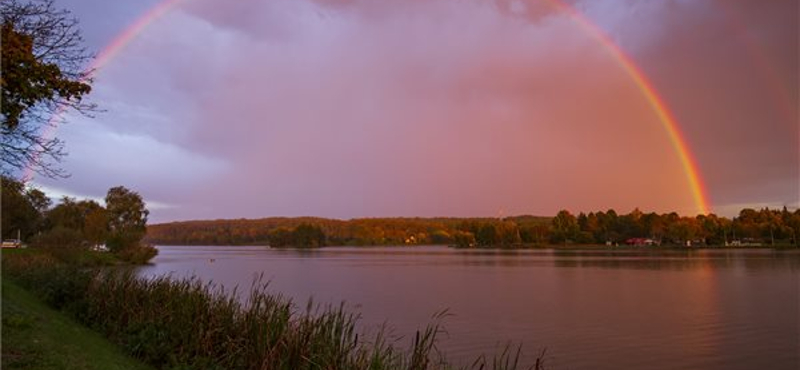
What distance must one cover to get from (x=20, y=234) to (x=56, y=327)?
84692 millimetres

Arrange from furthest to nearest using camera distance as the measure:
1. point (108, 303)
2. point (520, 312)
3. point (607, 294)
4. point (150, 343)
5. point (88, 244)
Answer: point (88, 244) → point (607, 294) → point (520, 312) → point (108, 303) → point (150, 343)

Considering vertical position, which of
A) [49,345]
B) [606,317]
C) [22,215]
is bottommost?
[606,317]

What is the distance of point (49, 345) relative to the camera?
11438 mm

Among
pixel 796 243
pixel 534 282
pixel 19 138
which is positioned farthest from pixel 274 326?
pixel 796 243

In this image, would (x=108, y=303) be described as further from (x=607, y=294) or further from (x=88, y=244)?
(x=88, y=244)

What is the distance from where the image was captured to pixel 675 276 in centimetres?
5616

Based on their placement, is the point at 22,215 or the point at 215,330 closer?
the point at 215,330

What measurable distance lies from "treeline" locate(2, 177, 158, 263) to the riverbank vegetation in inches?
1676

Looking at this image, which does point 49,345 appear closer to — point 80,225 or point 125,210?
point 80,225

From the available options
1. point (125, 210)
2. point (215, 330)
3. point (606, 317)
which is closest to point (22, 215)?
point (125, 210)

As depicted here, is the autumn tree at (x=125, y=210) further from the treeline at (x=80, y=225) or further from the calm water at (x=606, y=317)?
the calm water at (x=606, y=317)

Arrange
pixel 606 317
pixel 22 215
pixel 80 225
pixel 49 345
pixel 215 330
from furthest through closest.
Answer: pixel 80 225 < pixel 22 215 < pixel 606 317 < pixel 215 330 < pixel 49 345

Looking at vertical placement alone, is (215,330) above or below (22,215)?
below

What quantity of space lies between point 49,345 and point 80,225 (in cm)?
8850
